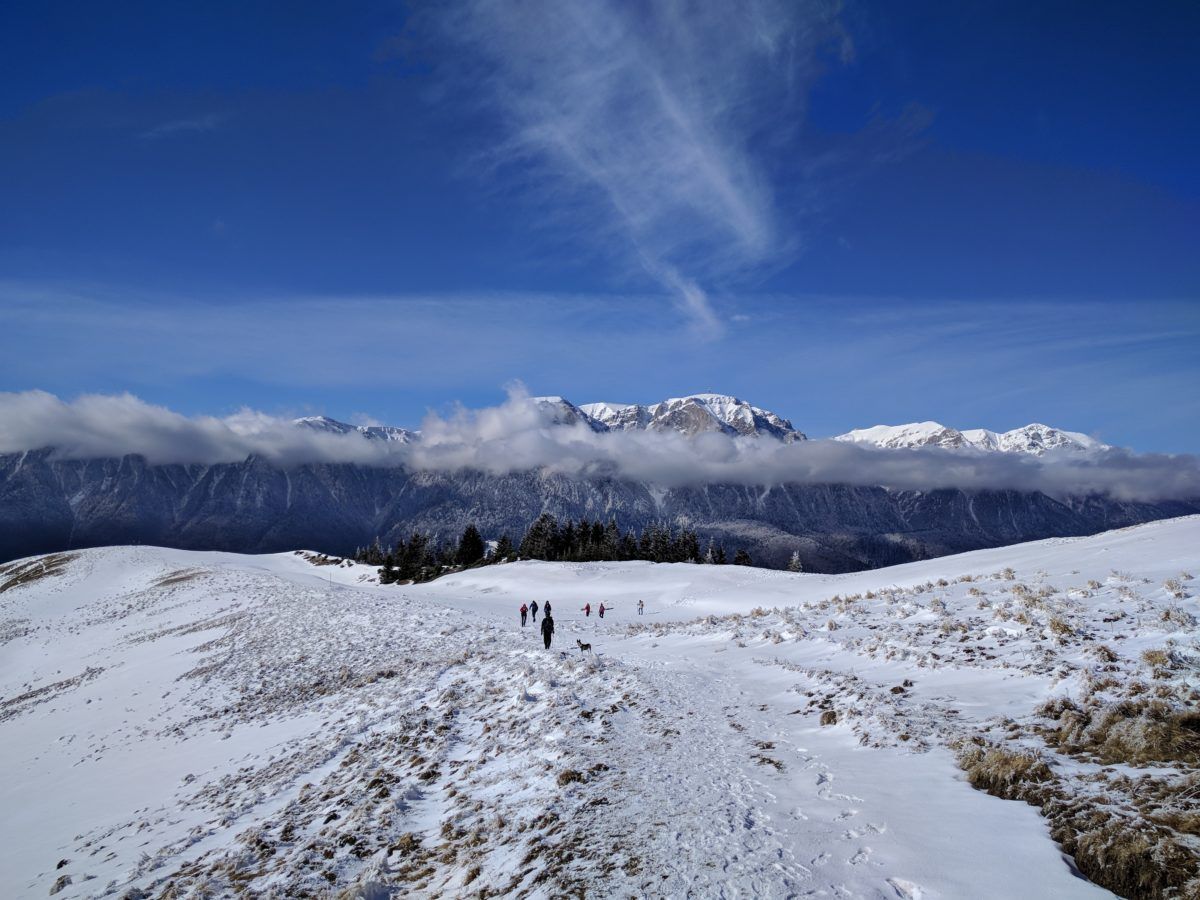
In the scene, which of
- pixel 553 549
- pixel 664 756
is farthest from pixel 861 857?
pixel 553 549

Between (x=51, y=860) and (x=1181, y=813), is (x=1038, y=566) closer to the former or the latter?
(x=1181, y=813)

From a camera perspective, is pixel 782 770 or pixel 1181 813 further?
pixel 782 770

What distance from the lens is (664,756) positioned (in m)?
10.6

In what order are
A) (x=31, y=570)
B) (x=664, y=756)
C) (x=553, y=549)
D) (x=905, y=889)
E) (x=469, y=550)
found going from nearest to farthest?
1. (x=905, y=889)
2. (x=664, y=756)
3. (x=31, y=570)
4. (x=469, y=550)
5. (x=553, y=549)

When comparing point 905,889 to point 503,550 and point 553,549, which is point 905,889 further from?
point 553,549

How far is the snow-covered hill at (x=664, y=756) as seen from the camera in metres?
6.71

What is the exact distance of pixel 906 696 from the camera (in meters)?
12.5

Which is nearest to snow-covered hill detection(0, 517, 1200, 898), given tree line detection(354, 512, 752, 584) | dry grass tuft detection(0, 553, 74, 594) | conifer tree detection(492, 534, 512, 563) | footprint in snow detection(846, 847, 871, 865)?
footprint in snow detection(846, 847, 871, 865)

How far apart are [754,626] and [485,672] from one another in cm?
1230

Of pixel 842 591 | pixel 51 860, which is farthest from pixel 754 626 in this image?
pixel 51 860

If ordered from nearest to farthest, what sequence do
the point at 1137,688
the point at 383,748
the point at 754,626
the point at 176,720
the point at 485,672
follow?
the point at 1137,688, the point at 383,748, the point at 485,672, the point at 176,720, the point at 754,626

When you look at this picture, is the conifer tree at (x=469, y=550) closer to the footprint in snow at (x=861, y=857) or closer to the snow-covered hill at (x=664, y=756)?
the snow-covered hill at (x=664, y=756)

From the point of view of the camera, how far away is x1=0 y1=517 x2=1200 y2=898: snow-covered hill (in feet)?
22.0

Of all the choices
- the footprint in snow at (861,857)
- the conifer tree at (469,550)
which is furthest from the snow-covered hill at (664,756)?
the conifer tree at (469,550)
